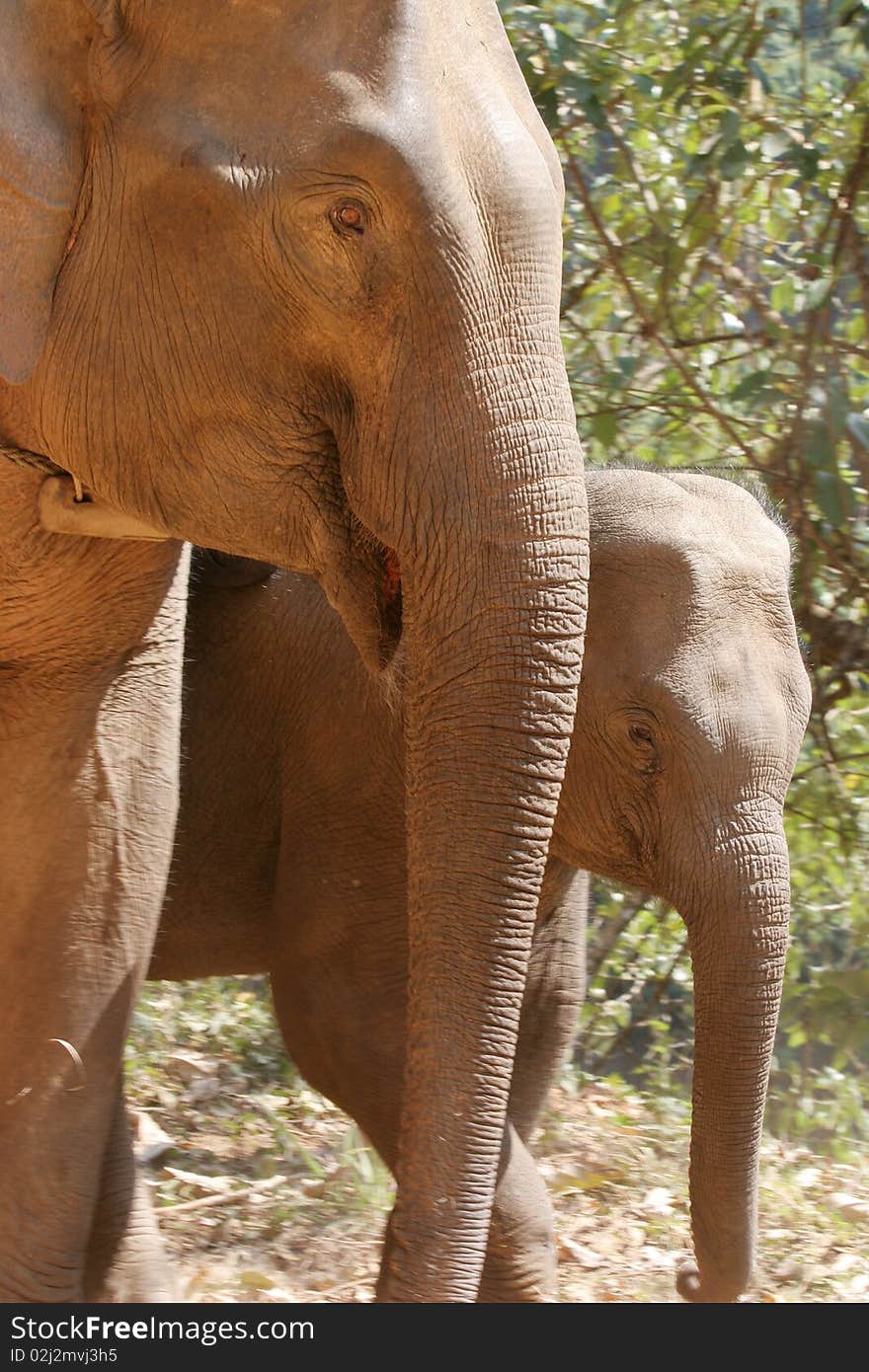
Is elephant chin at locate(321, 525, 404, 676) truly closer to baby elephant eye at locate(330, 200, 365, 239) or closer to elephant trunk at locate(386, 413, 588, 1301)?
elephant trunk at locate(386, 413, 588, 1301)

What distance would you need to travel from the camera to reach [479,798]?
7.11 feet

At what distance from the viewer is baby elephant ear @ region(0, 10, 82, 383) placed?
224 centimetres

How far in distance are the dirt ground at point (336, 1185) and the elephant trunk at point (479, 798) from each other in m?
1.37

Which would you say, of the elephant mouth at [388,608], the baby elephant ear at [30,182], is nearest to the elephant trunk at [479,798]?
the elephant mouth at [388,608]

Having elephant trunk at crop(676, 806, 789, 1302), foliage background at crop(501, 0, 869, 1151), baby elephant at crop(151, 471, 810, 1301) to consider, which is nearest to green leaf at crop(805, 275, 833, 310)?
foliage background at crop(501, 0, 869, 1151)

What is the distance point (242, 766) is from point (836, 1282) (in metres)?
1.46

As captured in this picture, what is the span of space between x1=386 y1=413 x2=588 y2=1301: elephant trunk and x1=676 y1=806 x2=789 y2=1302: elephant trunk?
97cm

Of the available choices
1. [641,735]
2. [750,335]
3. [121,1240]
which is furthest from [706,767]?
[750,335]

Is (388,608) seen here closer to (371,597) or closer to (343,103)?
(371,597)

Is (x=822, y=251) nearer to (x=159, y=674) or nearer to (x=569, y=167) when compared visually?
(x=569, y=167)

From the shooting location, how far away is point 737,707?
3229mm

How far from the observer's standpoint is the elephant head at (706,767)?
3.12m

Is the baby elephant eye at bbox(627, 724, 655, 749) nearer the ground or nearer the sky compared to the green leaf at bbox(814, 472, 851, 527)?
nearer the ground

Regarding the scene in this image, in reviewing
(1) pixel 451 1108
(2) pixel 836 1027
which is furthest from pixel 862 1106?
(1) pixel 451 1108
